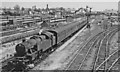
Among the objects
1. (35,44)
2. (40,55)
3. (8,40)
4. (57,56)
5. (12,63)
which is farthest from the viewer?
(8,40)

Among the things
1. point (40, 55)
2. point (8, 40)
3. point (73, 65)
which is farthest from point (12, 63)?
point (8, 40)

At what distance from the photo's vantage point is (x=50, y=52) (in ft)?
87.8

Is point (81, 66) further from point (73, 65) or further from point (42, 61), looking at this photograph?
point (42, 61)

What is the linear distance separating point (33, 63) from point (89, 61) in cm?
707

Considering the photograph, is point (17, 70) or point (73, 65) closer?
point (17, 70)

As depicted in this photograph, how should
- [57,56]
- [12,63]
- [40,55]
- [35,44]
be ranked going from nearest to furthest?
[12,63], [35,44], [40,55], [57,56]

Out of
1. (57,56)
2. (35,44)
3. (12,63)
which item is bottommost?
(57,56)

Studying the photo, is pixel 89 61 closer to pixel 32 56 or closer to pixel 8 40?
pixel 32 56

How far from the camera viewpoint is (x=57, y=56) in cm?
2567

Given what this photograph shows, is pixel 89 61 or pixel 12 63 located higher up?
pixel 12 63

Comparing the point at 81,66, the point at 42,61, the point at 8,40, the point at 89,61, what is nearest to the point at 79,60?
the point at 89,61

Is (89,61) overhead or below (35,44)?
below

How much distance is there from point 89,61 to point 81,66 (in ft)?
9.43

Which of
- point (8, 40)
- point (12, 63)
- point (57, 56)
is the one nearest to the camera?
point (12, 63)
